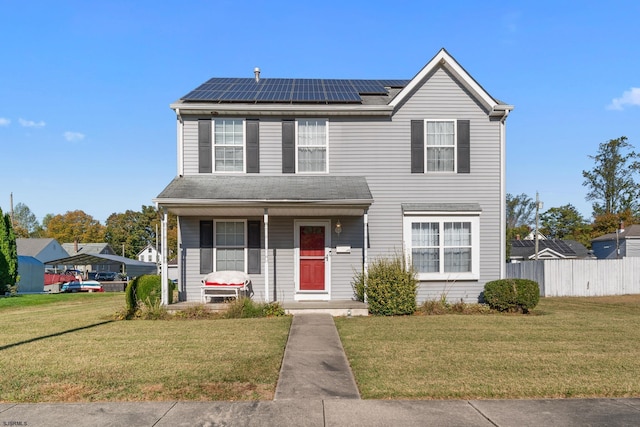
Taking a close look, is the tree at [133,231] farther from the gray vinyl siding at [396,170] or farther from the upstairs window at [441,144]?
the upstairs window at [441,144]

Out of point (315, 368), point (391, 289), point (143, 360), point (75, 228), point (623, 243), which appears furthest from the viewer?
point (75, 228)

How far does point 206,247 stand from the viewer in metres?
14.1

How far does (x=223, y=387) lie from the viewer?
6.03 meters

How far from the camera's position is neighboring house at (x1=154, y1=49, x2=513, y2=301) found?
14164 mm

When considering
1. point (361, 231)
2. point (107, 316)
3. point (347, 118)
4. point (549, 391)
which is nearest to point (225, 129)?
point (347, 118)

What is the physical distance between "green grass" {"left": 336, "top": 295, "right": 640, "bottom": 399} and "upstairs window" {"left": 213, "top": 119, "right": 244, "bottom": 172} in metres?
5.81

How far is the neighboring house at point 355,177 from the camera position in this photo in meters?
14.2

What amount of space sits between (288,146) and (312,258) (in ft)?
11.1

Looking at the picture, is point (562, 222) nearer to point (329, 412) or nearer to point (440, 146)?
point (440, 146)

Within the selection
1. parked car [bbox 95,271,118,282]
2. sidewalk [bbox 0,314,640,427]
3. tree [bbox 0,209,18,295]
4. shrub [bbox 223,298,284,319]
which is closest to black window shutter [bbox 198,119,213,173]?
shrub [bbox 223,298,284,319]

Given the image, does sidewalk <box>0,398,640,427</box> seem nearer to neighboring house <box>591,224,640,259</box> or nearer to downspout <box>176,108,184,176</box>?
downspout <box>176,108,184,176</box>

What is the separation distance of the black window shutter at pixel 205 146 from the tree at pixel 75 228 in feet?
268

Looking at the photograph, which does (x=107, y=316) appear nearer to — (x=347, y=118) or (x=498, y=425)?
(x=347, y=118)

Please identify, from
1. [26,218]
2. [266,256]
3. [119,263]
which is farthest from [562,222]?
[26,218]
